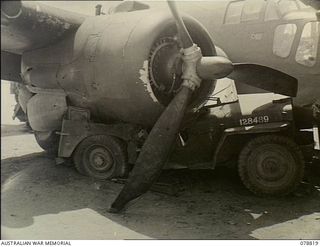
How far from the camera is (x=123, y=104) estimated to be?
4762 millimetres

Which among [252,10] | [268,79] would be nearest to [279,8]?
[252,10]

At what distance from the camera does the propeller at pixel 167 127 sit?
4.41 m

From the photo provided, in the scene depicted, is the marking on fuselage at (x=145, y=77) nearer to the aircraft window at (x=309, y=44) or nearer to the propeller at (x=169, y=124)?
the propeller at (x=169, y=124)

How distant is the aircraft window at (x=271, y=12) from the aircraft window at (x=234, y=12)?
515mm

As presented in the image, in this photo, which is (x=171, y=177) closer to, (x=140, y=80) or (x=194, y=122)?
(x=194, y=122)

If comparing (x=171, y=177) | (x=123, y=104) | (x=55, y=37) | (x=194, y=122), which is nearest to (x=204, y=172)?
(x=171, y=177)

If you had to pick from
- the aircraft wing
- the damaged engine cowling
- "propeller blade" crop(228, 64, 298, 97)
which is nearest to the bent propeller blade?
the damaged engine cowling

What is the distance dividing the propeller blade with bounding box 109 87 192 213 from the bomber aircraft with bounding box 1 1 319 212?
1 cm

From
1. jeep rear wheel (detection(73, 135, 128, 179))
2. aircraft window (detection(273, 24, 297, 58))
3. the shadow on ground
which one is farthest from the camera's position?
aircraft window (detection(273, 24, 297, 58))

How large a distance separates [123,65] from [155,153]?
988 mm

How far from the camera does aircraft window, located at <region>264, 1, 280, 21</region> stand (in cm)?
614

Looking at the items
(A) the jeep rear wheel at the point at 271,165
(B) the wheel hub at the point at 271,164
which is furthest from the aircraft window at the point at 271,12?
(B) the wheel hub at the point at 271,164

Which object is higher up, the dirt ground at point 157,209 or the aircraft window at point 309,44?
the aircraft window at point 309,44

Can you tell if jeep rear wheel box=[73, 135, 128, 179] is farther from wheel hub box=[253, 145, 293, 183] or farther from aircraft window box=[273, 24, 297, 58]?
aircraft window box=[273, 24, 297, 58]
